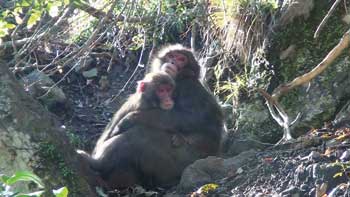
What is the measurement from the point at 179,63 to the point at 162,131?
0.90 metres

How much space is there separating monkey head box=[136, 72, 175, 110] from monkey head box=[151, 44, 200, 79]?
0.88 ft

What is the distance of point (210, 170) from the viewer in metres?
5.81

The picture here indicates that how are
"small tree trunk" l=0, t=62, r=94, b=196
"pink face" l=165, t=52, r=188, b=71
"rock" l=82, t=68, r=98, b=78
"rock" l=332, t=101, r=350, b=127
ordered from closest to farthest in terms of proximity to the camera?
1. "small tree trunk" l=0, t=62, r=94, b=196
2. "rock" l=332, t=101, r=350, b=127
3. "pink face" l=165, t=52, r=188, b=71
4. "rock" l=82, t=68, r=98, b=78

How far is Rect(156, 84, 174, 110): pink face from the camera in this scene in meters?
6.98

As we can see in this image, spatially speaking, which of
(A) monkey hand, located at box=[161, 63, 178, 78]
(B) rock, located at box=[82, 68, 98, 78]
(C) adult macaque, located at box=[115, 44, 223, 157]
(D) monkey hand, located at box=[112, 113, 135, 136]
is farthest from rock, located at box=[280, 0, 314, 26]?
(B) rock, located at box=[82, 68, 98, 78]

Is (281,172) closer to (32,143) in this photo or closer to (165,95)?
(32,143)

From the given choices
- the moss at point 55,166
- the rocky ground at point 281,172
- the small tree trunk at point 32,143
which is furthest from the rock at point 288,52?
the moss at point 55,166

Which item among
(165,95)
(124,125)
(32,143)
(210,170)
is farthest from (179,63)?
(32,143)

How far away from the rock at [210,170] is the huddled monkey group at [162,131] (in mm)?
747

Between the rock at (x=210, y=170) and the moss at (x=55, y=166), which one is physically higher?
the moss at (x=55, y=166)

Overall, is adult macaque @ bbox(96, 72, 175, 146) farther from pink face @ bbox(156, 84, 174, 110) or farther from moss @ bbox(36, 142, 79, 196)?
moss @ bbox(36, 142, 79, 196)

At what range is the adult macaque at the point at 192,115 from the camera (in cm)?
700

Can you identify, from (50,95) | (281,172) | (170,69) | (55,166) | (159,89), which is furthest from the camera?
(50,95)

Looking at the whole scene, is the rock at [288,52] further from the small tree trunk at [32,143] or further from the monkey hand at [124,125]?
the small tree trunk at [32,143]
